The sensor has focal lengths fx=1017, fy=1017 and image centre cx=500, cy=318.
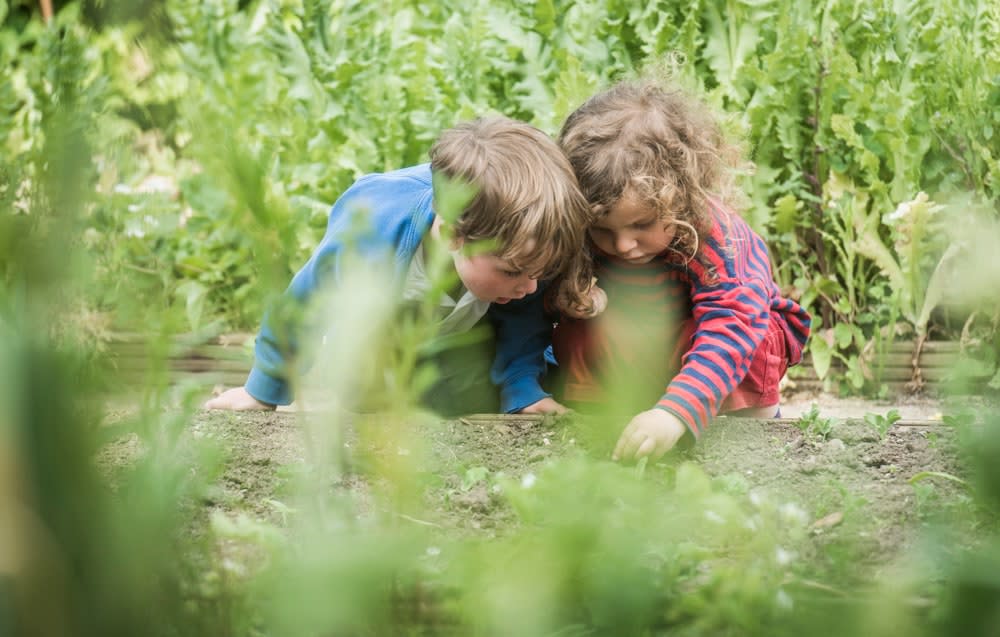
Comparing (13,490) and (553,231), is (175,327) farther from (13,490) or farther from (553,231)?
(553,231)

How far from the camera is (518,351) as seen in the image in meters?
2.58

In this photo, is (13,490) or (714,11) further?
(714,11)

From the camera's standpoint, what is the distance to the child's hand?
165cm

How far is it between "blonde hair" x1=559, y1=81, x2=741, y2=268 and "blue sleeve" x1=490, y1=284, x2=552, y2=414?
408 millimetres

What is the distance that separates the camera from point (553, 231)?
6.79 feet

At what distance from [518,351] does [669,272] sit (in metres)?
0.43

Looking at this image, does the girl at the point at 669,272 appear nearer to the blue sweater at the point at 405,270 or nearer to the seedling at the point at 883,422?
the blue sweater at the point at 405,270

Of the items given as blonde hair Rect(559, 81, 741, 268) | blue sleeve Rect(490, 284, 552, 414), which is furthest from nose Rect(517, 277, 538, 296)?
blue sleeve Rect(490, 284, 552, 414)

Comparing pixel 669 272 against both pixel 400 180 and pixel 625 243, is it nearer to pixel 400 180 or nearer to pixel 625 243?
pixel 625 243

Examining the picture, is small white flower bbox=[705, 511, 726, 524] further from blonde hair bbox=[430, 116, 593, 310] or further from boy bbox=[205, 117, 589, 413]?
blonde hair bbox=[430, 116, 593, 310]

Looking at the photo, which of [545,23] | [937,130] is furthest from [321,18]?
[937,130]

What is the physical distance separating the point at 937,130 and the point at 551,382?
1.71 metres

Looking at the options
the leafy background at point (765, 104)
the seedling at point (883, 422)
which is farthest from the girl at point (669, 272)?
the leafy background at point (765, 104)

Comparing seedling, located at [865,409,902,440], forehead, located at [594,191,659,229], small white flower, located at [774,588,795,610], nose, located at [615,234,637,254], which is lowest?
seedling, located at [865,409,902,440]
